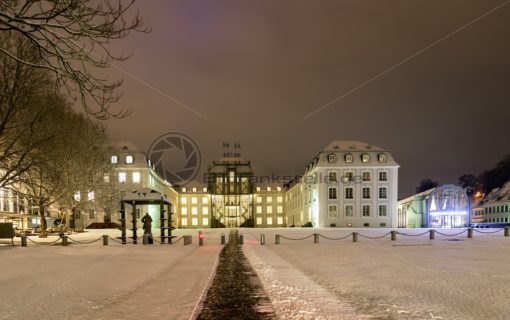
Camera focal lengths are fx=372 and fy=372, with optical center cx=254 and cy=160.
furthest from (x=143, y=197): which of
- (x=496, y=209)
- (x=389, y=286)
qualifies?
(x=496, y=209)

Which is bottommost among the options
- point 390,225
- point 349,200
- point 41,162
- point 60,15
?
point 390,225

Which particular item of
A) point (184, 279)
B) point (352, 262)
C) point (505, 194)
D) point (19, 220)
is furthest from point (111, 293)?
point (505, 194)

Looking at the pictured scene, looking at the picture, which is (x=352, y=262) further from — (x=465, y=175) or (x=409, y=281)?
(x=465, y=175)

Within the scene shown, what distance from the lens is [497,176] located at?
101250 mm

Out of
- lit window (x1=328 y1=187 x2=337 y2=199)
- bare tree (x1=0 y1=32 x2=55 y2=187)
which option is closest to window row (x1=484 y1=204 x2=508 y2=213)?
lit window (x1=328 y1=187 x2=337 y2=199)

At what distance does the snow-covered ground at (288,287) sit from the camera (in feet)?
27.2

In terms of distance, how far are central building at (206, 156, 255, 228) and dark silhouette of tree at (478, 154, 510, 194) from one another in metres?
66.7

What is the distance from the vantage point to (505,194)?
250ft

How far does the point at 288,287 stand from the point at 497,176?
365ft

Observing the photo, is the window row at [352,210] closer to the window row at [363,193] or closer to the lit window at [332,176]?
the window row at [363,193]

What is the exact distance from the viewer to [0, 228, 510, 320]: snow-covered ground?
828 cm

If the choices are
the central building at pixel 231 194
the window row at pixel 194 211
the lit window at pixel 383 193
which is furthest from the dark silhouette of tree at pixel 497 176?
the window row at pixel 194 211

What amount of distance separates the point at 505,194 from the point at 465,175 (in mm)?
49372

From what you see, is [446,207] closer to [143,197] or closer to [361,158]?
[361,158]
